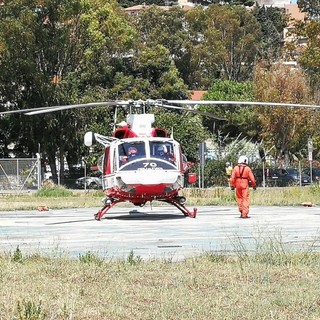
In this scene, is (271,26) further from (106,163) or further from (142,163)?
(142,163)

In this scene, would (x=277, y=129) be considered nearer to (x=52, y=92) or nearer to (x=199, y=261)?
(x=52, y=92)

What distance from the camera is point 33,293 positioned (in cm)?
873

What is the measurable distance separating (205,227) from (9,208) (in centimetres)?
1399

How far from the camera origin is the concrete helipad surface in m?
13.9

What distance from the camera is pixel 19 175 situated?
151 feet

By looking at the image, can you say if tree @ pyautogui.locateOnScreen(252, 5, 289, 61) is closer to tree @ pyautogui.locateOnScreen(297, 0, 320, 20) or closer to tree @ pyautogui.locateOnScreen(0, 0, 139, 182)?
tree @ pyautogui.locateOnScreen(0, 0, 139, 182)

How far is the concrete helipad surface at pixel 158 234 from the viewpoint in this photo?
13.9 metres

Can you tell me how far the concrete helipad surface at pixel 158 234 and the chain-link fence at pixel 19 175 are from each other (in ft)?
65.4

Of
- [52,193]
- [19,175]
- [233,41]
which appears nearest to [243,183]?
[52,193]

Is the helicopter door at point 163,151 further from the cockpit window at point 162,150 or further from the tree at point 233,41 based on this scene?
the tree at point 233,41

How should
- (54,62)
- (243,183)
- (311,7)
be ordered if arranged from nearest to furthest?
(243,183) < (311,7) < (54,62)

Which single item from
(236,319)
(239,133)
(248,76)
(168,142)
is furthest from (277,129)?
(236,319)

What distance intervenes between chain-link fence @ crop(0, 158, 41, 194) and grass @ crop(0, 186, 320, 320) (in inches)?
1314

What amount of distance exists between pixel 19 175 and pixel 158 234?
1158 inches
